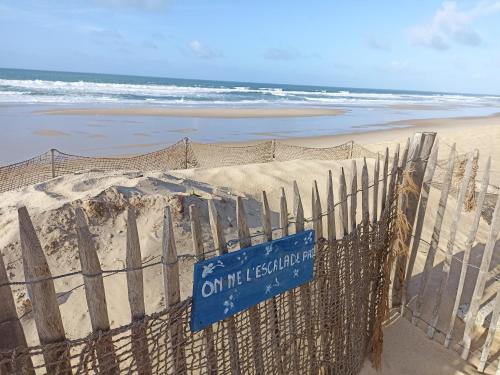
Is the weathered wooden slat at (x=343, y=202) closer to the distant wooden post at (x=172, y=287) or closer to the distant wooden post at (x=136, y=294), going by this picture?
the distant wooden post at (x=172, y=287)

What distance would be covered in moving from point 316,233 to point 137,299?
1399mm

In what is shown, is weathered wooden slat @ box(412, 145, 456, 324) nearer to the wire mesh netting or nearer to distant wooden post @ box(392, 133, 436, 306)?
distant wooden post @ box(392, 133, 436, 306)

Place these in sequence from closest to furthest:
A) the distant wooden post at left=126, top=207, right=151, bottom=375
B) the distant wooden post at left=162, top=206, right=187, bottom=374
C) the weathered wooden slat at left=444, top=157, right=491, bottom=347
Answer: the distant wooden post at left=126, top=207, right=151, bottom=375
the distant wooden post at left=162, top=206, right=187, bottom=374
the weathered wooden slat at left=444, top=157, right=491, bottom=347

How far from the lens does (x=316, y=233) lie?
2.97 metres

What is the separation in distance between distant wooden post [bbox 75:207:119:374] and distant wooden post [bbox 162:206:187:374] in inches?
12.7

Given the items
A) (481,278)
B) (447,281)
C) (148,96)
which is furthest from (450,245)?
(148,96)

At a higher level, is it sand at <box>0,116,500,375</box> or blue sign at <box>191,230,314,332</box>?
blue sign at <box>191,230,314,332</box>

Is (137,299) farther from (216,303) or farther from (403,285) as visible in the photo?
(403,285)

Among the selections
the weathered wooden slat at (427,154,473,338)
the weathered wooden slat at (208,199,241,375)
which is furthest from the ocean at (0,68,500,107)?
the weathered wooden slat at (208,199,241,375)

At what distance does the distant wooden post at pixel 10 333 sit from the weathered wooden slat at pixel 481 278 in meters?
3.49

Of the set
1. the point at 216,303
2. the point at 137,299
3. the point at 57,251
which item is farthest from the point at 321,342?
the point at 57,251

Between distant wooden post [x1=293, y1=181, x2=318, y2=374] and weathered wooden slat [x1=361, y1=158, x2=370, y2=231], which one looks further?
weathered wooden slat [x1=361, y1=158, x2=370, y2=231]

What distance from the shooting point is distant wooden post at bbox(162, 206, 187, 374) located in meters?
2.05

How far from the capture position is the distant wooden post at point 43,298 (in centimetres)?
168
